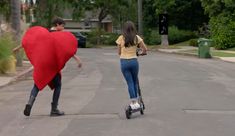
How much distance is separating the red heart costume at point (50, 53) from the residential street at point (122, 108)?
79 centimetres

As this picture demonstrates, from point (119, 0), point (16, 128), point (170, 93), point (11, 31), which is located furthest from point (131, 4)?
point (16, 128)

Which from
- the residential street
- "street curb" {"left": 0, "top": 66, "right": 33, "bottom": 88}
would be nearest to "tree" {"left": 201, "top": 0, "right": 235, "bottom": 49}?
"street curb" {"left": 0, "top": 66, "right": 33, "bottom": 88}

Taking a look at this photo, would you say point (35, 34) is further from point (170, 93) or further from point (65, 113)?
point (170, 93)

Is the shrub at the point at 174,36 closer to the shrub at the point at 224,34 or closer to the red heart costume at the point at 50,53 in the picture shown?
the shrub at the point at 224,34

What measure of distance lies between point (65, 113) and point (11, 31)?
1274 cm

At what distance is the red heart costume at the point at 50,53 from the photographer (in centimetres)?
1089

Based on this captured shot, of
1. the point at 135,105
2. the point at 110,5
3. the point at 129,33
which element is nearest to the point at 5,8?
the point at 110,5

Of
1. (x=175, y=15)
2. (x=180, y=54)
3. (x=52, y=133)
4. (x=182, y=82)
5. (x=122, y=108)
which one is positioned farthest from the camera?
(x=175, y=15)

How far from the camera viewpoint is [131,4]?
57.6 meters

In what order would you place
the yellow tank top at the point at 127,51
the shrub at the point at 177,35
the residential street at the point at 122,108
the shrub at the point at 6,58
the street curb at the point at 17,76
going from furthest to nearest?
the shrub at the point at 177,35 → the shrub at the point at 6,58 → the street curb at the point at 17,76 → the yellow tank top at the point at 127,51 → the residential street at the point at 122,108

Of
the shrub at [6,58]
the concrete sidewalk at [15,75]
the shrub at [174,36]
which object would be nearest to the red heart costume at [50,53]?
the concrete sidewalk at [15,75]

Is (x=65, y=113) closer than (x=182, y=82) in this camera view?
Yes

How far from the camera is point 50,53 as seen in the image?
10938 mm

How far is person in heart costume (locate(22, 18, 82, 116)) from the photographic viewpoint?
1090cm
